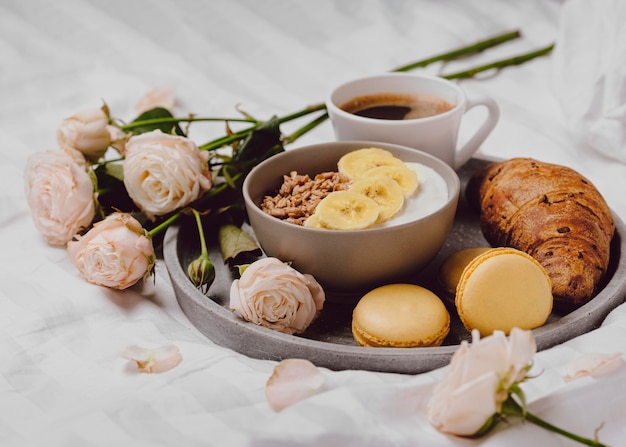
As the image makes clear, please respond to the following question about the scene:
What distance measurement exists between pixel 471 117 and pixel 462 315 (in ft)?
3.39

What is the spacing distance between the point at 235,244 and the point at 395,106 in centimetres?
45

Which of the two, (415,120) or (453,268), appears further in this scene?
(415,120)

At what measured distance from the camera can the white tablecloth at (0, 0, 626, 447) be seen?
924 mm

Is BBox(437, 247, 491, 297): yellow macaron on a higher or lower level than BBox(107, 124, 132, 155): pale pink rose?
lower

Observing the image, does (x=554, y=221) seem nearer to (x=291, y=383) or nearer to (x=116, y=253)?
(x=291, y=383)

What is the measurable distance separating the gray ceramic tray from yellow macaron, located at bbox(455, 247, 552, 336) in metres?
0.03

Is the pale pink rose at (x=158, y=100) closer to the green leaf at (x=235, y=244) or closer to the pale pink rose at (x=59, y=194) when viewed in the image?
the pale pink rose at (x=59, y=194)

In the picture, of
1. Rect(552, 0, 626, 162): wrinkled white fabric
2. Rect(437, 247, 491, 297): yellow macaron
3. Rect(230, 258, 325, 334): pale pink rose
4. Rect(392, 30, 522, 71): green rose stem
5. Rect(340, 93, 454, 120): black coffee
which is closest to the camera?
Rect(230, 258, 325, 334): pale pink rose

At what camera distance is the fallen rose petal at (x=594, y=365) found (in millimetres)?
949

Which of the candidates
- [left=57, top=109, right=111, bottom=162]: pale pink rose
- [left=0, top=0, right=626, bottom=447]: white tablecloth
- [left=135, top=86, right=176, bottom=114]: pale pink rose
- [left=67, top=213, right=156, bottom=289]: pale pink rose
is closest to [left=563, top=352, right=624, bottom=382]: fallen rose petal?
[left=0, top=0, right=626, bottom=447]: white tablecloth

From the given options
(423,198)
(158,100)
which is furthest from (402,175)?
(158,100)

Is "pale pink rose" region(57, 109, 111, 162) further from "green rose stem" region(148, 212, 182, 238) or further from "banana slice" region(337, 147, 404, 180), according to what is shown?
"banana slice" region(337, 147, 404, 180)

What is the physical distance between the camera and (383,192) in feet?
3.83

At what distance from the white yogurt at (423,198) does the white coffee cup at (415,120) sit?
0.10 metres
